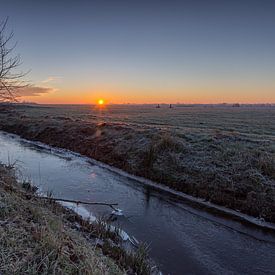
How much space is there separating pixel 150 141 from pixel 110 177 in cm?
473

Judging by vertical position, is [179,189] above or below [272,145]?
below

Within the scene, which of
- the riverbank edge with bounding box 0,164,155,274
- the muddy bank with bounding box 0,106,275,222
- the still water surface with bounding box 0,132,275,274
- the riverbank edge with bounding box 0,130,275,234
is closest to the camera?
the riverbank edge with bounding box 0,164,155,274

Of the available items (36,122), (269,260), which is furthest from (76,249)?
(36,122)

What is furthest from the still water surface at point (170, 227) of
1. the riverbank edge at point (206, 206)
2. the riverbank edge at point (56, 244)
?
the riverbank edge at point (56, 244)

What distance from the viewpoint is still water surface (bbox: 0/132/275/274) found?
938 cm

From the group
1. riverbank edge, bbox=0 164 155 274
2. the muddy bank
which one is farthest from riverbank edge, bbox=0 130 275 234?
riverbank edge, bbox=0 164 155 274

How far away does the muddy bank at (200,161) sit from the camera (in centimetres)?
1471

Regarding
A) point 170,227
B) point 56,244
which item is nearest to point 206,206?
point 170,227

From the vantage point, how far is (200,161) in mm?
18438

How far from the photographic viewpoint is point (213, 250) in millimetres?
10219

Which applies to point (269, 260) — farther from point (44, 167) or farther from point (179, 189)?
point (44, 167)

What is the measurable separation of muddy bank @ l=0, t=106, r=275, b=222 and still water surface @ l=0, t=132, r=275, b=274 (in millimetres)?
1409

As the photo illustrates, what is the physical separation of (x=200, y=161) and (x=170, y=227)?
7.29 metres

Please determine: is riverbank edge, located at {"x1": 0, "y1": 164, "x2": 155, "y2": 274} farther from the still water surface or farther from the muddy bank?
the muddy bank
